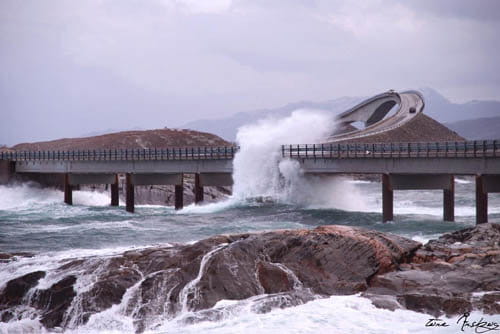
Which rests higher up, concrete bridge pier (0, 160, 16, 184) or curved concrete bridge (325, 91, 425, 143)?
curved concrete bridge (325, 91, 425, 143)

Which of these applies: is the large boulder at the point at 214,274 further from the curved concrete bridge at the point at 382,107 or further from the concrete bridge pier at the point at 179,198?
the curved concrete bridge at the point at 382,107

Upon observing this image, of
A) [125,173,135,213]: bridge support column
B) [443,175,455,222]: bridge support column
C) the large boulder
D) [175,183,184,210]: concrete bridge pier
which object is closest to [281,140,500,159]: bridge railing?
[443,175,455,222]: bridge support column

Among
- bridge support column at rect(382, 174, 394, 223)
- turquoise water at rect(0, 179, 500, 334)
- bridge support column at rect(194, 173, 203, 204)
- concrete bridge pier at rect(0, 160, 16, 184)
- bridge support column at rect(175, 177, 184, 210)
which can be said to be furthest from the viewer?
concrete bridge pier at rect(0, 160, 16, 184)

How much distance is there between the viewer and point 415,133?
126 meters

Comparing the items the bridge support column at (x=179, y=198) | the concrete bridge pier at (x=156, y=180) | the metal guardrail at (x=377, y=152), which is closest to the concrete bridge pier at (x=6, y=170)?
the metal guardrail at (x=377, y=152)

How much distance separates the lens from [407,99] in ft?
456

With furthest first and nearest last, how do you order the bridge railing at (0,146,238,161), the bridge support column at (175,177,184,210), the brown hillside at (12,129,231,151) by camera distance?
the brown hillside at (12,129,231,151) < the bridge support column at (175,177,184,210) < the bridge railing at (0,146,238,161)

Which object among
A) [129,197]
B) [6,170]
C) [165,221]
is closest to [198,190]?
[129,197]

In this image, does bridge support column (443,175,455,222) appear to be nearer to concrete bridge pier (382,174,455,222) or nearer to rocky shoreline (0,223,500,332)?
concrete bridge pier (382,174,455,222)

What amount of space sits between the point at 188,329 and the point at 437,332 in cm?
632

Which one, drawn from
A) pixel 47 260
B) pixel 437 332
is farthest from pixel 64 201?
pixel 437 332

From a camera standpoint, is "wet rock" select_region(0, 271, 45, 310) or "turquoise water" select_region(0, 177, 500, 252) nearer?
Result: "wet rock" select_region(0, 271, 45, 310)

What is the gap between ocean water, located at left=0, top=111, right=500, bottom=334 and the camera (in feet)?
54.4

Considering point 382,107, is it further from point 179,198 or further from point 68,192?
point 68,192
